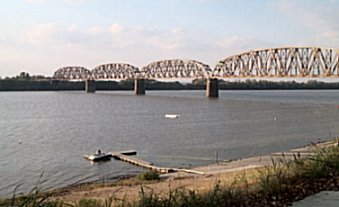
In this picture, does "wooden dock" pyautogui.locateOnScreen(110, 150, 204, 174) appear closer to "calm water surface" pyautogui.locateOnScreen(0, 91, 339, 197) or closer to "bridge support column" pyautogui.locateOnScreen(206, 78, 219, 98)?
"calm water surface" pyautogui.locateOnScreen(0, 91, 339, 197)

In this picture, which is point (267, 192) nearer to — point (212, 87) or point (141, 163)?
point (141, 163)

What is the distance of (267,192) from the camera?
8781mm

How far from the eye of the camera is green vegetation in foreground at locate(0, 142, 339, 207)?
771cm

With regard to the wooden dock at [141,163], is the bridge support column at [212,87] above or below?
above

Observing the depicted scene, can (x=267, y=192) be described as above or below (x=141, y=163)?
above

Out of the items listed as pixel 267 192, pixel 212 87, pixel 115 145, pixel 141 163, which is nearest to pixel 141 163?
pixel 141 163

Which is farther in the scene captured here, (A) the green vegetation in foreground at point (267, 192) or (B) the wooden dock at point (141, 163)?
(B) the wooden dock at point (141, 163)

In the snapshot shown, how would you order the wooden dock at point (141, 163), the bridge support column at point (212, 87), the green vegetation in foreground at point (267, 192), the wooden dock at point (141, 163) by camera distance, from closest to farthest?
1. the green vegetation in foreground at point (267, 192)
2. the wooden dock at point (141, 163)
3. the wooden dock at point (141, 163)
4. the bridge support column at point (212, 87)

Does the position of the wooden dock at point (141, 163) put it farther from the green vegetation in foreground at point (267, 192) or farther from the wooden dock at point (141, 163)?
the green vegetation in foreground at point (267, 192)

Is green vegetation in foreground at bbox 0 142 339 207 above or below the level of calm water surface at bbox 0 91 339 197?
above

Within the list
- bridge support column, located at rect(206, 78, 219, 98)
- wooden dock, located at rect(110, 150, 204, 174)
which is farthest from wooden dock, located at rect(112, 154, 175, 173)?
bridge support column, located at rect(206, 78, 219, 98)

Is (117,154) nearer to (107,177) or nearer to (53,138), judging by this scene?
(107,177)

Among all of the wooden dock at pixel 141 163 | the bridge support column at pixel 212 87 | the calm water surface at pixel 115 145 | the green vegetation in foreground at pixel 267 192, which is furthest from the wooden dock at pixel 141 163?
the bridge support column at pixel 212 87

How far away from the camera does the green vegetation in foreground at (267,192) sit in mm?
7707
